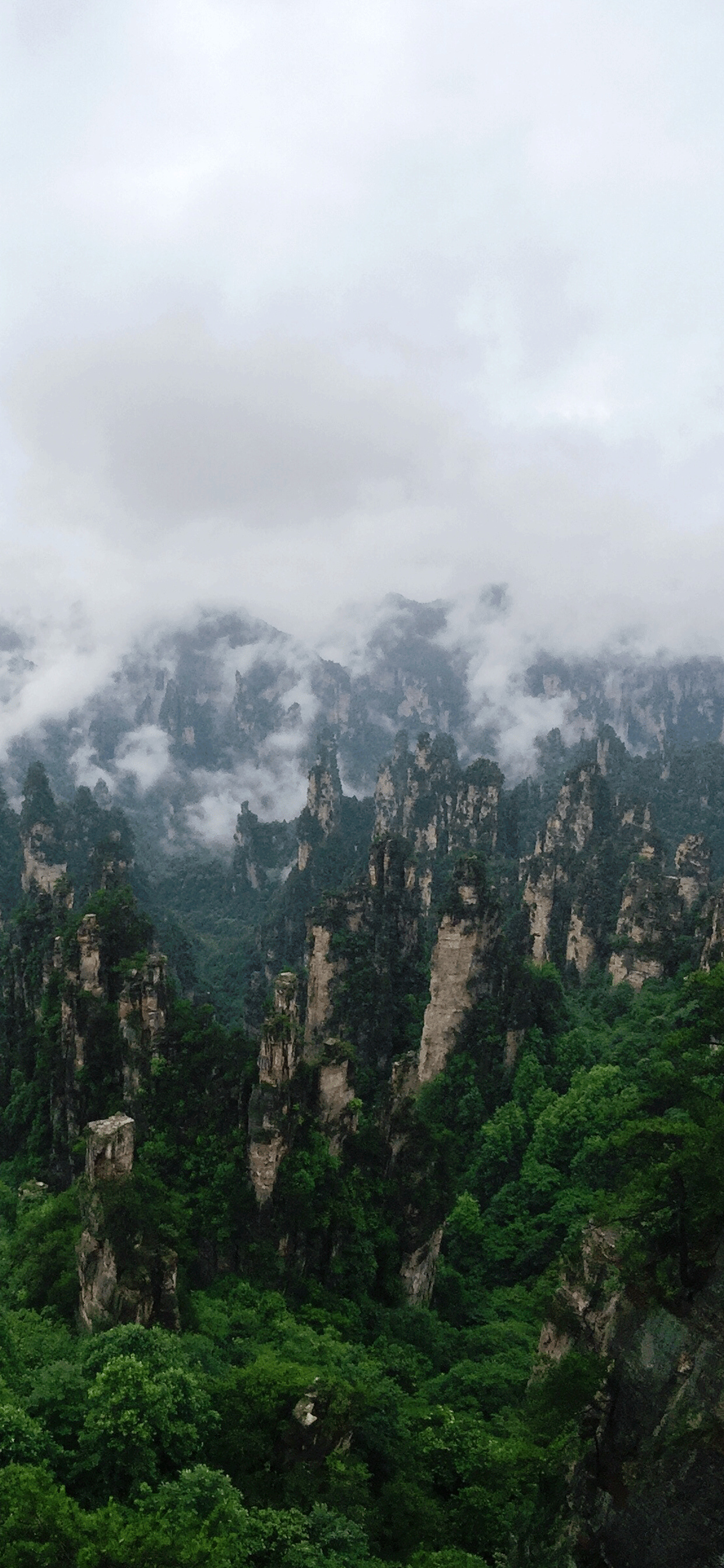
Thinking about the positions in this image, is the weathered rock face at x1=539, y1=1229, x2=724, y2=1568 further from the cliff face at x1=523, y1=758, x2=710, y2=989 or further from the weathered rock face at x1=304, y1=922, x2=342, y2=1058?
the weathered rock face at x1=304, y1=922, x2=342, y2=1058

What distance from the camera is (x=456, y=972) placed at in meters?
53.7

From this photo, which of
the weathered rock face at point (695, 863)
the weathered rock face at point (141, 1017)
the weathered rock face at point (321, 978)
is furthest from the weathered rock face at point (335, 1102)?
the weathered rock face at point (695, 863)

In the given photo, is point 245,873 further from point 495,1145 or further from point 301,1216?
point 301,1216

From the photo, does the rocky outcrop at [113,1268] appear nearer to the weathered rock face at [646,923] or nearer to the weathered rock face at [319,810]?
the weathered rock face at [646,923]

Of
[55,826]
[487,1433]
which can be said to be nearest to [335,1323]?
[487,1433]

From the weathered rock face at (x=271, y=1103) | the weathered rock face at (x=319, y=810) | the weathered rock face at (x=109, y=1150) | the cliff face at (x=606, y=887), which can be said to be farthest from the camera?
the weathered rock face at (x=319, y=810)

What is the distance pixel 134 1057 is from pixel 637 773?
104m

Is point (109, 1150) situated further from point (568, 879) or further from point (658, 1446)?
point (568, 879)

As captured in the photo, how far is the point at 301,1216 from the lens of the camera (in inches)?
1328

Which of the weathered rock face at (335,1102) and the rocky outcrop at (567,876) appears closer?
Result: the weathered rock face at (335,1102)

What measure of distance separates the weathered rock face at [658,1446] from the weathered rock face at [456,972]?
1235 inches

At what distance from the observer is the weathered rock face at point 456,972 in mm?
53438

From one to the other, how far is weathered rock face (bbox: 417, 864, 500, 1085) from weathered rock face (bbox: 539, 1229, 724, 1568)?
103ft

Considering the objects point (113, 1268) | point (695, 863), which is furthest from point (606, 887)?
point (113, 1268)
